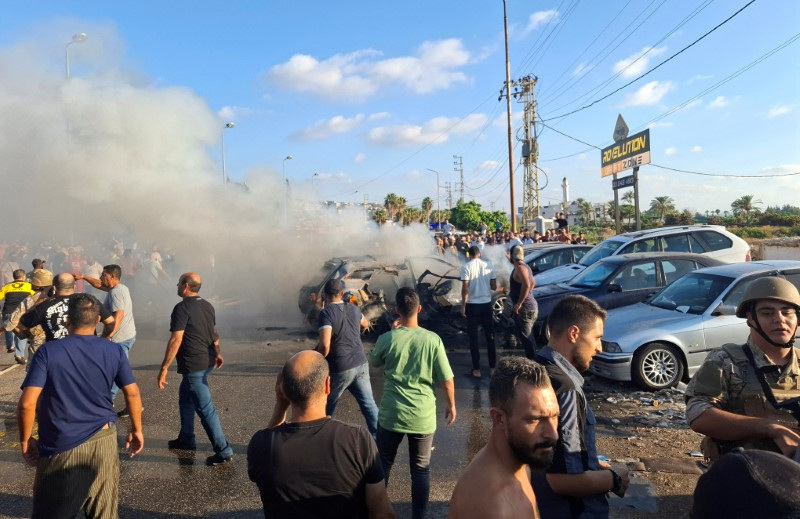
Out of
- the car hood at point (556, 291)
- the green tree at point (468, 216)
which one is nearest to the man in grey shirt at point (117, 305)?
the car hood at point (556, 291)

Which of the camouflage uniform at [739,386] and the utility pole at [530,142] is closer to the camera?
Result: the camouflage uniform at [739,386]

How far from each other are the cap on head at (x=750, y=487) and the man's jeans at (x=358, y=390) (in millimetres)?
3461

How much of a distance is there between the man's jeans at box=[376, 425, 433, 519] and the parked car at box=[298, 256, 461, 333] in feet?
17.6

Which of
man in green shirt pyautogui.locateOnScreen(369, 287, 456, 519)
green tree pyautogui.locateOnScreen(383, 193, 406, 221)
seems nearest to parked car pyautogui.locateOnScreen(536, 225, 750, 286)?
man in green shirt pyautogui.locateOnScreen(369, 287, 456, 519)

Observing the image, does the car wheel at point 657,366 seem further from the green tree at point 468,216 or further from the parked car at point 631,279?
the green tree at point 468,216

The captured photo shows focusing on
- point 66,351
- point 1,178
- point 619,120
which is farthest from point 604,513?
point 619,120

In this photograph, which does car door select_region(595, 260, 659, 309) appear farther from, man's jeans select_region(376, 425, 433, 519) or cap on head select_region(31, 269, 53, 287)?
cap on head select_region(31, 269, 53, 287)

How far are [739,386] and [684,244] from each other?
32.0ft

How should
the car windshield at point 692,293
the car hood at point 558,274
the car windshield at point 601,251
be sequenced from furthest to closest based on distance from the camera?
the car windshield at point 601,251
the car hood at point 558,274
the car windshield at point 692,293

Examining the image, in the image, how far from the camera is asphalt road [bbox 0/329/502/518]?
385 cm

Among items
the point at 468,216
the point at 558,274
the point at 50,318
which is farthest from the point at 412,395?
the point at 468,216

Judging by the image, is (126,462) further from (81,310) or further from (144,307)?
(144,307)

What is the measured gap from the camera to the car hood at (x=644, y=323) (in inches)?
244

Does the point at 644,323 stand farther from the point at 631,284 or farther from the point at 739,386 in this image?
the point at 739,386
